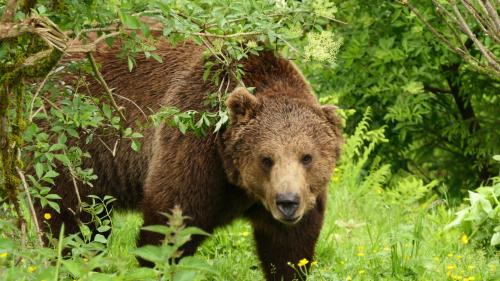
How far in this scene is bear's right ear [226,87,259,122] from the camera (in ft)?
18.7

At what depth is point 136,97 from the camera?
6.59 meters

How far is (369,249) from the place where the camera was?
6871 mm

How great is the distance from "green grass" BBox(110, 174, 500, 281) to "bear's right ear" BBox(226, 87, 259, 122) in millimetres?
902

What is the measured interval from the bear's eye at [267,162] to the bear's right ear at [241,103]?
0.97ft

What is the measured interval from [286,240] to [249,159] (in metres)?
0.71

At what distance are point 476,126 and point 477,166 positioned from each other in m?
0.48

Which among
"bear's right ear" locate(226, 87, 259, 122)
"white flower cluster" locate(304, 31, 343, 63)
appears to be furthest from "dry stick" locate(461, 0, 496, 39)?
"bear's right ear" locate(226, 87, 259, 122)

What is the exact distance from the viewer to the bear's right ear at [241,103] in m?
5.71

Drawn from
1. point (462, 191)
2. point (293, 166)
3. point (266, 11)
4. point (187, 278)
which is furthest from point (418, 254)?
point (462, 191)

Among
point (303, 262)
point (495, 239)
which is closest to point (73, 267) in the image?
point (303, 262)

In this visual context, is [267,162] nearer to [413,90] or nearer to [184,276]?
[184,276]

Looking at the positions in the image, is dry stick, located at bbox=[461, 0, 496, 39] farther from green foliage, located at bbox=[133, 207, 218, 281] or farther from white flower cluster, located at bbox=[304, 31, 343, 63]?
green foliage, located at bbox=[133, 207, 218, 281]

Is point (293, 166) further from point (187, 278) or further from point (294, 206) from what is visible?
point (187, 278)

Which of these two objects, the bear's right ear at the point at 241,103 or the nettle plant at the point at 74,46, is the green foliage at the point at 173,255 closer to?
the nettle plant at the point at 74,46
